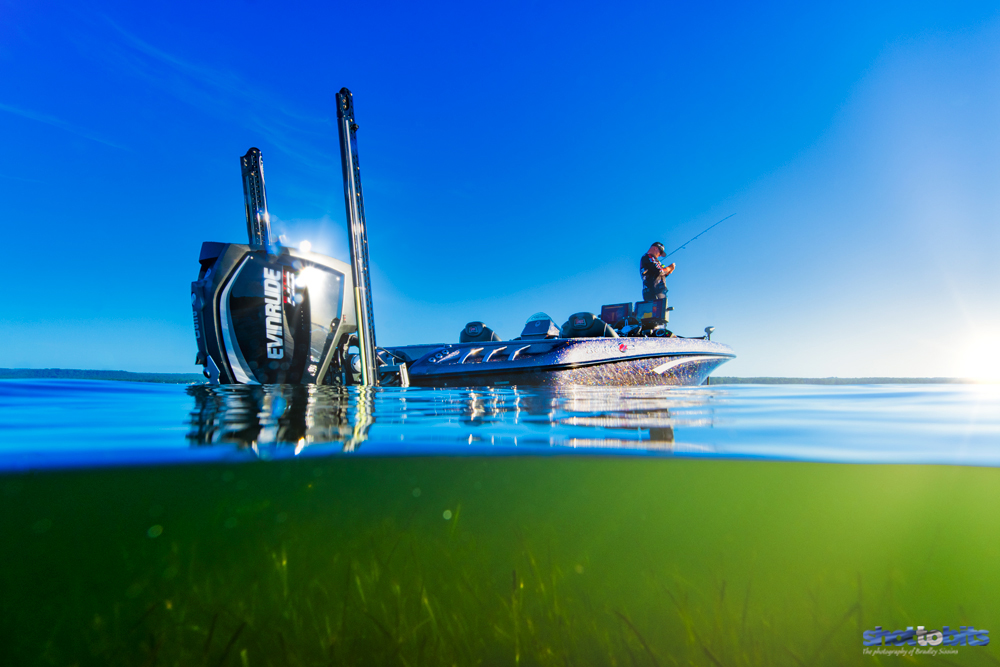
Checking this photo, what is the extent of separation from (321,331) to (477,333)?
16.3 ft

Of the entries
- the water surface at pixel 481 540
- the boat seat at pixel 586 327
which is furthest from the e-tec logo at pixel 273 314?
the boat seat at pixel 586 327

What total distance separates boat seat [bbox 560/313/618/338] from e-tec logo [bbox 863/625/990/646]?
7432 millimetres

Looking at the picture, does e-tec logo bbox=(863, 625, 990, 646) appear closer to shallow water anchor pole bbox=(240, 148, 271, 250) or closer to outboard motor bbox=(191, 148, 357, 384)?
outboard motor bbox=(191, 148, 357, 384)

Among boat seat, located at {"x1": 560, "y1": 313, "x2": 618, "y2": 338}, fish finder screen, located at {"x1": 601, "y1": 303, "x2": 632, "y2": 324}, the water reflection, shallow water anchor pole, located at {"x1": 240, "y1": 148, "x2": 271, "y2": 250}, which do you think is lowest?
the water reflection

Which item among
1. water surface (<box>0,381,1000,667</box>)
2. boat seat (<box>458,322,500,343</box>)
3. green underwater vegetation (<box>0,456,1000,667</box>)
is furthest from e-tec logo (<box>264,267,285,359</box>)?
boat seat (<box>458,322,500,343</box>)

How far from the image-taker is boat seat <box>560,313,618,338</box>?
32.6 feet

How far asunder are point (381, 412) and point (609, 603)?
2.22m

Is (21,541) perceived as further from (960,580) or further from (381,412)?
(960,580)

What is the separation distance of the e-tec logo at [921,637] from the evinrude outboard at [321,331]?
17.5 ft

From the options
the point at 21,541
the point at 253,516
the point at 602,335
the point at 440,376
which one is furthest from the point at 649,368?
the point at 21,541

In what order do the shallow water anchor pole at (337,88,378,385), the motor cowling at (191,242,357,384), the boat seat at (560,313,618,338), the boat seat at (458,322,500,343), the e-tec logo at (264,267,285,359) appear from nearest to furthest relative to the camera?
the motor cowling at (191,242,357,384) → the e-tec logo at (264,267,285,359) → the shallow water anchor pole at (337,88,378,385) → the boat seat at (560,313,618,338) → the boat seat at (458,322,500,343)

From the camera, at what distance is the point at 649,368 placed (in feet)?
32.8

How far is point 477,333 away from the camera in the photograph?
10.5 m

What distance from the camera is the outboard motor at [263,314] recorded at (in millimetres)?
5309
